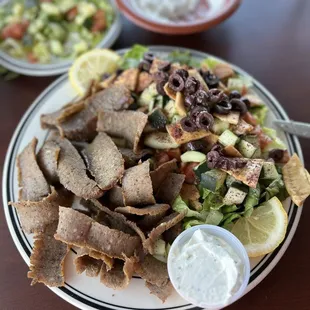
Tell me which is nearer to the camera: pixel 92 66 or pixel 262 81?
pixel 92 66

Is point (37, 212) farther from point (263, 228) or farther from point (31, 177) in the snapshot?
point (263, 228)

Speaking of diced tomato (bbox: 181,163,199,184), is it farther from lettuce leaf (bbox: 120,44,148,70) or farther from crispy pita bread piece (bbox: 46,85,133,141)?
lettuce leaf (bbox: 120,44,148,70)

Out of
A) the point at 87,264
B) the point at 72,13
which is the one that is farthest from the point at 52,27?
the point at 87,264

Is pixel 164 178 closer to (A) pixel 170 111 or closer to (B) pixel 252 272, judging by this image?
(A) pixel 170 111

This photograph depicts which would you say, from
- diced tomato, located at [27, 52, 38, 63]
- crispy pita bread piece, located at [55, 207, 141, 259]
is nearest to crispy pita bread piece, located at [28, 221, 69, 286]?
crispy pita bread piece, located at [55, 207, 141, 259]

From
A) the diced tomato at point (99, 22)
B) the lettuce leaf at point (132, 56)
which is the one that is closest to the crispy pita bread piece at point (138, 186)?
the lettuce leaf at point (132, 56)
